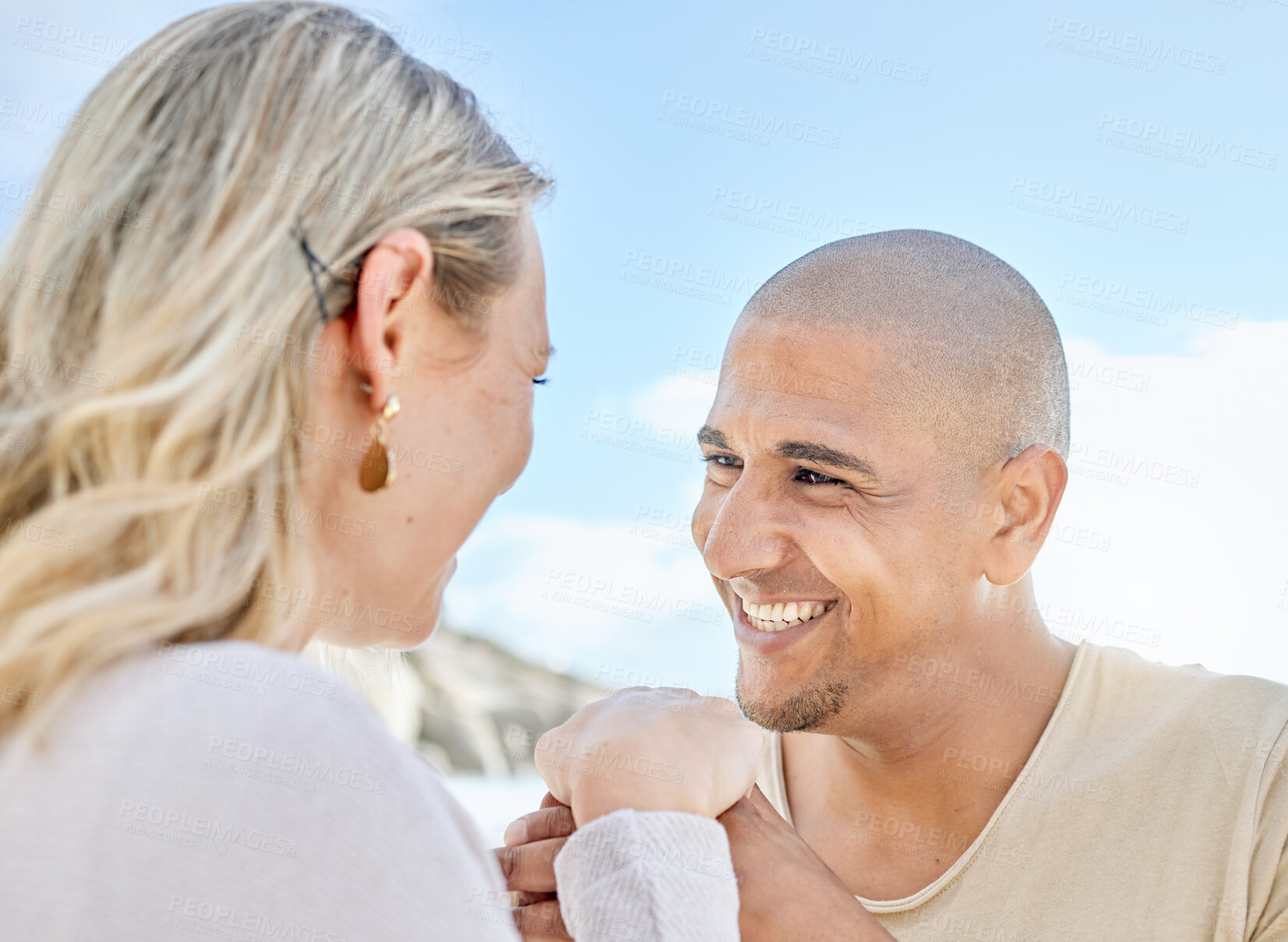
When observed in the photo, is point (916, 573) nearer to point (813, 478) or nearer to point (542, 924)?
point (813, 478)

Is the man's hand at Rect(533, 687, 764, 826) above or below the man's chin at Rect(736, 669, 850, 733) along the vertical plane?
above

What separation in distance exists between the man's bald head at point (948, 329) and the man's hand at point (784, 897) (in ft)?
3.60

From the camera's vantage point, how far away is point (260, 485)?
3.85 feet

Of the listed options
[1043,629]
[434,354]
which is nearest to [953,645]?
[1043,629]

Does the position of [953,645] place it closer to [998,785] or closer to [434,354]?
[998,785]

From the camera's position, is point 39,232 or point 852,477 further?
point 852,477

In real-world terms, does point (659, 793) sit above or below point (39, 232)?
below

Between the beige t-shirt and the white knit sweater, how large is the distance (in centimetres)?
156

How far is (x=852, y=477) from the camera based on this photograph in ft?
8.41

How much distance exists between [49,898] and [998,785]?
2064 millimetres

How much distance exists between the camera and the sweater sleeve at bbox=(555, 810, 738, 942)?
1338 millimetres

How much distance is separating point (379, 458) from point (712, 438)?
1518mm

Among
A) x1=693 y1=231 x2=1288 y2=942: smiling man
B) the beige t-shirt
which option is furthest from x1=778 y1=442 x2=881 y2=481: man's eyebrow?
the beige t-shirt

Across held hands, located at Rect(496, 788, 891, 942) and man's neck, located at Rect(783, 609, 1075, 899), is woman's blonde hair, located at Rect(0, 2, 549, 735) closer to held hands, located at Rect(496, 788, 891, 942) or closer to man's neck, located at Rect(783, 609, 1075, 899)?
held hands, located at Rect(496, 788, 891, 942)
